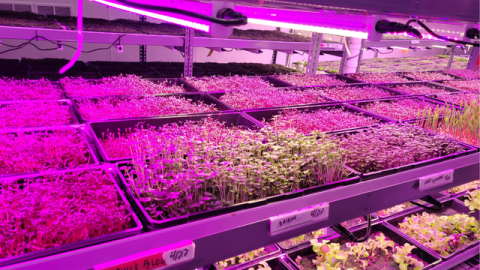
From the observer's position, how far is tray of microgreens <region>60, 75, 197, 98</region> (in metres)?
2.51

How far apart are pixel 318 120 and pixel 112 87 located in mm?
1705

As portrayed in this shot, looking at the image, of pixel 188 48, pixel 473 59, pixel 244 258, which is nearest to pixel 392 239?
pixel 244 258

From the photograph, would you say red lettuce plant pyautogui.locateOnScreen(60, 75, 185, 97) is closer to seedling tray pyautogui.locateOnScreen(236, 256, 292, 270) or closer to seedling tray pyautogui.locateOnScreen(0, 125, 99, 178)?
seedling tray pyautogui.locateOnScreen(0, 125, 99, 178)

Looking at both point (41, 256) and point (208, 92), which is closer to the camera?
point (41, 256)

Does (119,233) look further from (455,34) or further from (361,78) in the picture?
(361,78)

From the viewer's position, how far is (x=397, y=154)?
1704 millimetres

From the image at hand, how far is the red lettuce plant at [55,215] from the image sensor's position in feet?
2.99

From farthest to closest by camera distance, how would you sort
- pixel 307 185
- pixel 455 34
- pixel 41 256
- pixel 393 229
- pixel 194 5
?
pixel 393 229 → pixel 455 34 → pixel 194 5 → pixel 307 185 → pixel 41 256

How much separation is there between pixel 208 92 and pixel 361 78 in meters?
2.24

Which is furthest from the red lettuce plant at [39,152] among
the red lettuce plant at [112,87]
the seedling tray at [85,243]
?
the red lettuce plant at [112,87]

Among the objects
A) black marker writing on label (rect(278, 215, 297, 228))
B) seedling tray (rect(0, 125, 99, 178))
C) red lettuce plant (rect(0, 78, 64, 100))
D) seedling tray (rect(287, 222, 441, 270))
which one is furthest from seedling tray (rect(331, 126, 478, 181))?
red lettuce plant (rect(0, 78, 64, 100))

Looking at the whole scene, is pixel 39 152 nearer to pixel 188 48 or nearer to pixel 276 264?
pixel 276 264

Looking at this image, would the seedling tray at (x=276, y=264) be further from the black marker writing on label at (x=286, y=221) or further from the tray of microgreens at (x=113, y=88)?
the tray of microgreens at (x=113, y=88)

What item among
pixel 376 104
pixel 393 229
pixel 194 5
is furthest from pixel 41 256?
pixel 376 104
